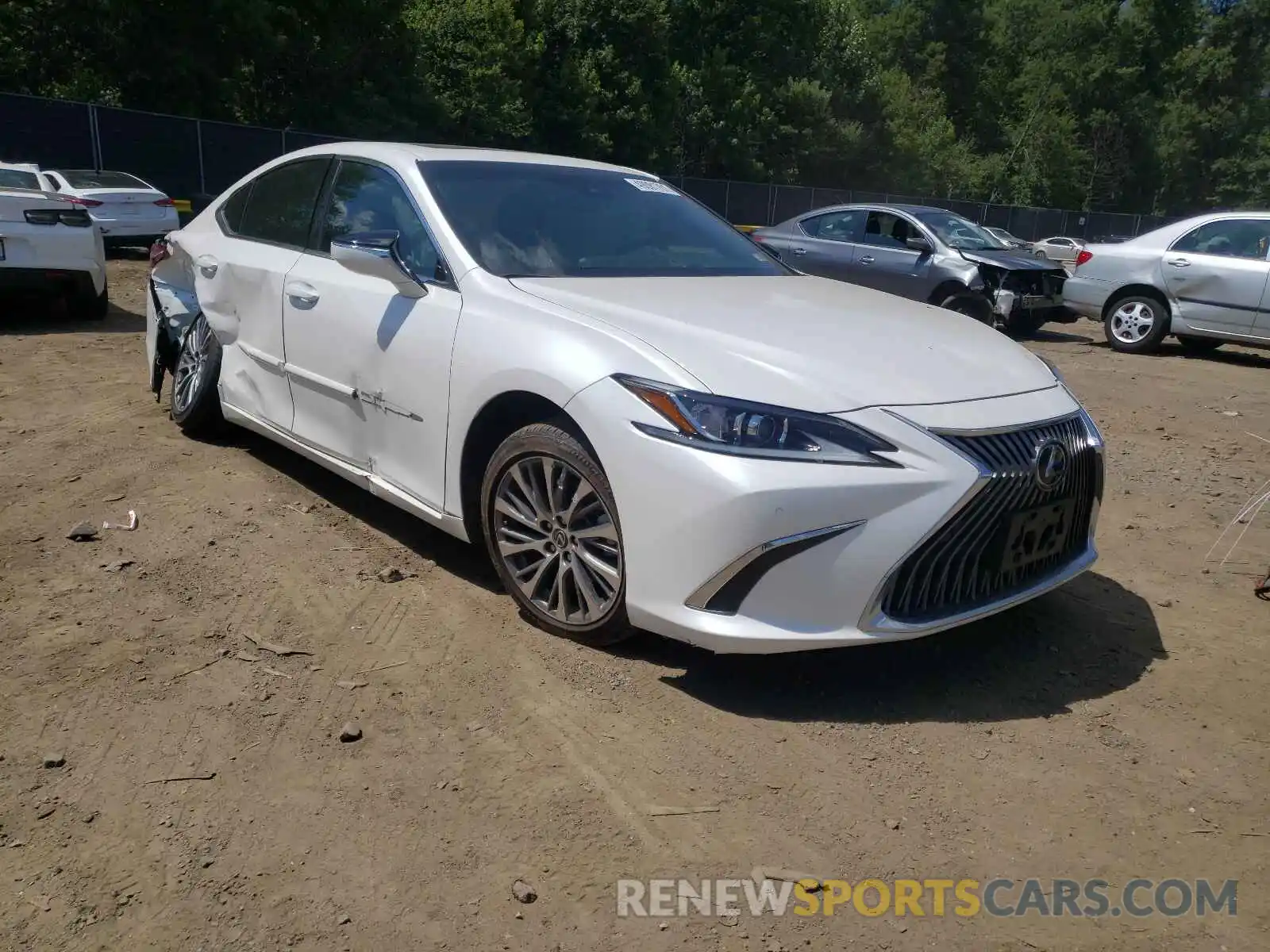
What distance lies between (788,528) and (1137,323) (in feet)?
33.0

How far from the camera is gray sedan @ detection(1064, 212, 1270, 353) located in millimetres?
10414

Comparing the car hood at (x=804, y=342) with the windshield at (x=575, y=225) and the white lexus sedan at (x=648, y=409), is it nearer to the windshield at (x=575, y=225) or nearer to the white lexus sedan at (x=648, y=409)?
the white lexus sedan at (x=648, y=409)

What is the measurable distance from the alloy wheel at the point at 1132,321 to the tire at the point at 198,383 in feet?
31.8

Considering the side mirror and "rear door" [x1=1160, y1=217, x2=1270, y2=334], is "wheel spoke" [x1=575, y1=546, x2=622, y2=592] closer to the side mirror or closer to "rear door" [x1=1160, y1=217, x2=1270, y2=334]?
the side mirror

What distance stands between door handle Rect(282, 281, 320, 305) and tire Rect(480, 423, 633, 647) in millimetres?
1293

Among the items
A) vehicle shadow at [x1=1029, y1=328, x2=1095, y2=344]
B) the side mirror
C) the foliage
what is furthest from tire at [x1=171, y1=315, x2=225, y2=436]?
the foliage

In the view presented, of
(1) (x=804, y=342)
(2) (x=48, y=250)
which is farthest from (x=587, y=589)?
(2) (x=48, y=250)

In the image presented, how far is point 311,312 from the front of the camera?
429cm

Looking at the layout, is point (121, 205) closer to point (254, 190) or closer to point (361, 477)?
point (254, 190)

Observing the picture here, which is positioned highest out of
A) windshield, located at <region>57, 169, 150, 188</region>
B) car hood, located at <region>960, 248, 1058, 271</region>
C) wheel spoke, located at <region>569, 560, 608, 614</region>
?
windshield, located at <region>57, 169, 150, 188</region>

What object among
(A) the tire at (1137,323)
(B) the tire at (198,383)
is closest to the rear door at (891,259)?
(A) the tire at (1137,323)

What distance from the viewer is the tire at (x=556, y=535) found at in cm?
320

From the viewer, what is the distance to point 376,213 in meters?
4.23

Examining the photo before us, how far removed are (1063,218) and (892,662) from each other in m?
48.3
